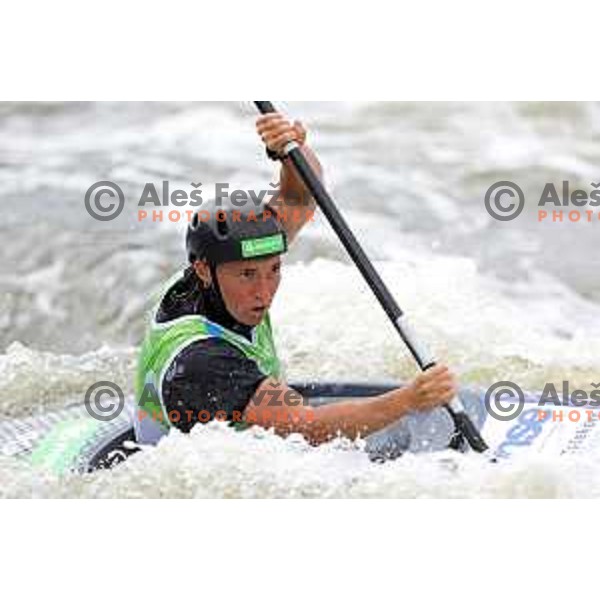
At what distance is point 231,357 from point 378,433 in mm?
250

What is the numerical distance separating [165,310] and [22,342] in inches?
39.7

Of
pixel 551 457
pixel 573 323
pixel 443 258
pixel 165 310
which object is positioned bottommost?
pixel 551 457

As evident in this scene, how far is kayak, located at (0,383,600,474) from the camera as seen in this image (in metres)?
1.77

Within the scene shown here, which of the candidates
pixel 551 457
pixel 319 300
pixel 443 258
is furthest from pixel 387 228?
pixel 551 457

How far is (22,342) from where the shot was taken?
2.62 m

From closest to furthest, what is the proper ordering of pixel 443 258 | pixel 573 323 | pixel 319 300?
1. pixel 319 300
2. pixel 573 323
3. pixel 443 258

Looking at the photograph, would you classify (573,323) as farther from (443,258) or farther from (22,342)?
(22,342)
